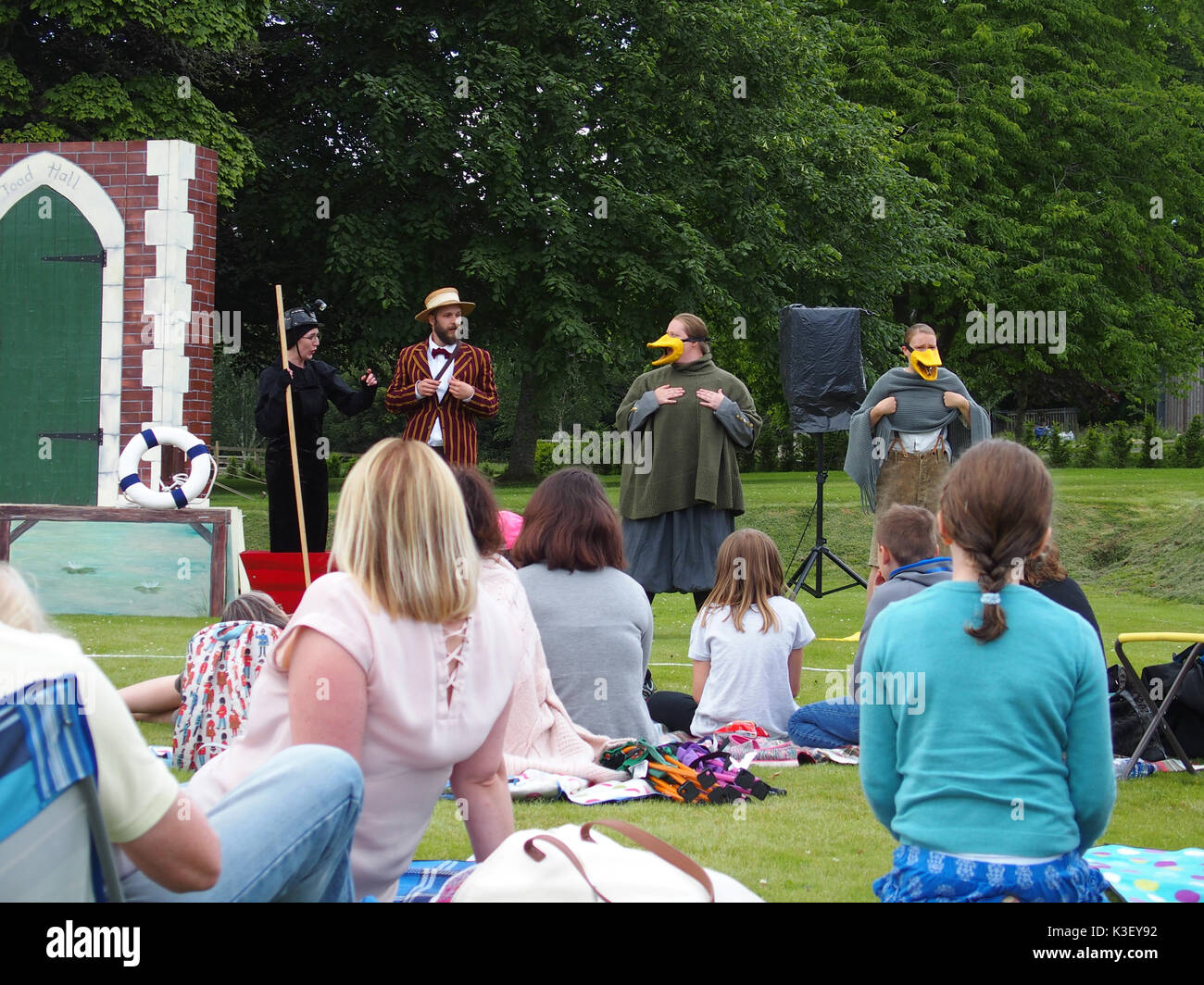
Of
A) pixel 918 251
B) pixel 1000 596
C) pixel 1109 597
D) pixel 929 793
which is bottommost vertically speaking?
pixel 1109 597

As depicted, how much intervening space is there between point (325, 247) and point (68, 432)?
32.3 ft

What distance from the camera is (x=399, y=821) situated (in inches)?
115

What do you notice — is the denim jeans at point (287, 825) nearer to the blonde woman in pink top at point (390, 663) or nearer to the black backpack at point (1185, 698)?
the blonde woman in pink top at point (390, 663)

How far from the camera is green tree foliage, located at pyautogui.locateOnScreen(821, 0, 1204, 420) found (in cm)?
2478

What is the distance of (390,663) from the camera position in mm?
2729

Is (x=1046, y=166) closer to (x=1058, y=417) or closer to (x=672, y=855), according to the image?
(x=1058, y=417)

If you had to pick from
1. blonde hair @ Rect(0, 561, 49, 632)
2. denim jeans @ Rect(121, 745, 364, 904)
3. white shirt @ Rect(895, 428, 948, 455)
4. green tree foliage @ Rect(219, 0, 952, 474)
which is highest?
green tree foliage @ Rect(219, 0, 952, 474)

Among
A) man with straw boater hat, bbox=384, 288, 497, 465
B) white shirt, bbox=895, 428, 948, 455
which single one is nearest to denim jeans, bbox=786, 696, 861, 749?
man with straw boater hat, bbox=384, 288, 497, 465

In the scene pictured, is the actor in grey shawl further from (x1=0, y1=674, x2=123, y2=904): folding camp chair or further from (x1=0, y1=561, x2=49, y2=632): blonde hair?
(x1=0, y1=674, x2=123, y2=904): folding camp chair

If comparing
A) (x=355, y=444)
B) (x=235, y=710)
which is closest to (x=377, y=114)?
(x=235, y=710)

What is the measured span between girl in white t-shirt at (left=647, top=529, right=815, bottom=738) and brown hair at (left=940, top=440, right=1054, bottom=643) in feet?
9.90

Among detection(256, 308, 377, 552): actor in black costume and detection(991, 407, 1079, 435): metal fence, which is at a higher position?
detection(991, 407, 1079, 435): metal fence

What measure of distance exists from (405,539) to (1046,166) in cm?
2601

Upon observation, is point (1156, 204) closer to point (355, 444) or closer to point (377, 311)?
point (377, 311)
